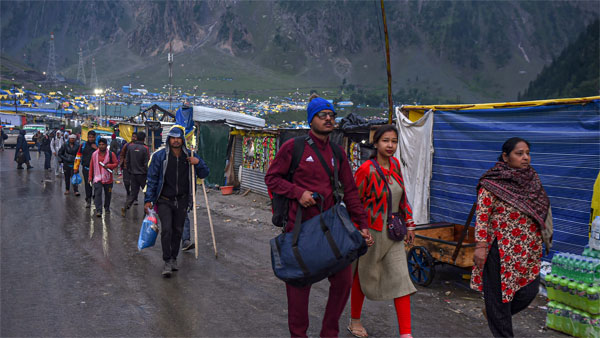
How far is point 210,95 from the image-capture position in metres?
136

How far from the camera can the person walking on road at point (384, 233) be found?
4160 mm

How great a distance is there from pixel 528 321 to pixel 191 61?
189538mm

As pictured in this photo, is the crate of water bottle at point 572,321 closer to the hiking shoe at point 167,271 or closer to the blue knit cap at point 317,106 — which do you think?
the blue knit cap at point 317,106

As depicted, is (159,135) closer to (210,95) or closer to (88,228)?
(88,228)

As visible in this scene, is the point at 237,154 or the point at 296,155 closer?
the point at 296,155

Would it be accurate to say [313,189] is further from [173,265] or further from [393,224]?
[173,265]

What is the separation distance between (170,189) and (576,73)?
73678 millimetres

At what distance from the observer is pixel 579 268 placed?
477cm

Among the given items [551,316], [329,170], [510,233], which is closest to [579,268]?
[551,316]

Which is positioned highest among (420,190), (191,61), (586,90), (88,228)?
(191,61)

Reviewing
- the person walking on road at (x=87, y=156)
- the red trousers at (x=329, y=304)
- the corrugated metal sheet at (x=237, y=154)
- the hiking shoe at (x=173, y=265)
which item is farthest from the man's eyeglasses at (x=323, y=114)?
the corrugated metal sheet at (x=237, y=154)

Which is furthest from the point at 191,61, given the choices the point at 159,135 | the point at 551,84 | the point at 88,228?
the point at 88,228

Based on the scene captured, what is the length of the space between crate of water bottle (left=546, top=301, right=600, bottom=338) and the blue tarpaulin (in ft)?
4.53

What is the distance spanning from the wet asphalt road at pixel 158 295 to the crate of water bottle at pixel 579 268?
0.68m
